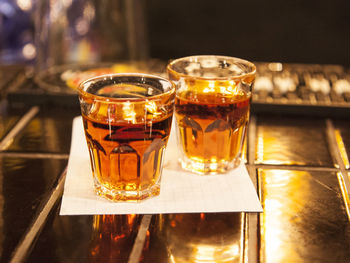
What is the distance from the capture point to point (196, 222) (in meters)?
0.60

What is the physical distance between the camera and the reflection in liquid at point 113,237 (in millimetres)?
531

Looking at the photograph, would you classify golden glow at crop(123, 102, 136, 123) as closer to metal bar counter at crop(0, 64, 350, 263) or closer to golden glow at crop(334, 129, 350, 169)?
metal bar counter at crop(0, 64, 350, 263)

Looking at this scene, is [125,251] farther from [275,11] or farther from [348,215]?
[275,11]

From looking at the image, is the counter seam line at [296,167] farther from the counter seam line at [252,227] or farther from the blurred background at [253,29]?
the blurred background at [253,29]

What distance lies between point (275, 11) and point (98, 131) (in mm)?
1822

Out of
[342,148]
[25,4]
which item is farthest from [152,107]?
[25,4]

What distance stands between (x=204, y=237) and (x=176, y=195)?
112mm

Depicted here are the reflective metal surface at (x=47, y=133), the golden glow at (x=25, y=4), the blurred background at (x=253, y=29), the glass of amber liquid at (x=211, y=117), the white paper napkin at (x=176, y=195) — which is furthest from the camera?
the golden glow at (x=25, y=4)

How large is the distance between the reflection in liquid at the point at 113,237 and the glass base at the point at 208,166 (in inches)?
6.6

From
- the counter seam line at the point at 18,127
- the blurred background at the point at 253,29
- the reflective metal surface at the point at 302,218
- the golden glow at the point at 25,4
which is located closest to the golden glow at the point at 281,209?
the reflective metal surface at the point at 302,218

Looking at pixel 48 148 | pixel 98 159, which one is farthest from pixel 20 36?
pixel 98 159

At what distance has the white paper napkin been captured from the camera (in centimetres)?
63

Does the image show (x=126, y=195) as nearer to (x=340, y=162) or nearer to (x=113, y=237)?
(x=113, y=237)

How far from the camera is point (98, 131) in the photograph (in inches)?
25.4
